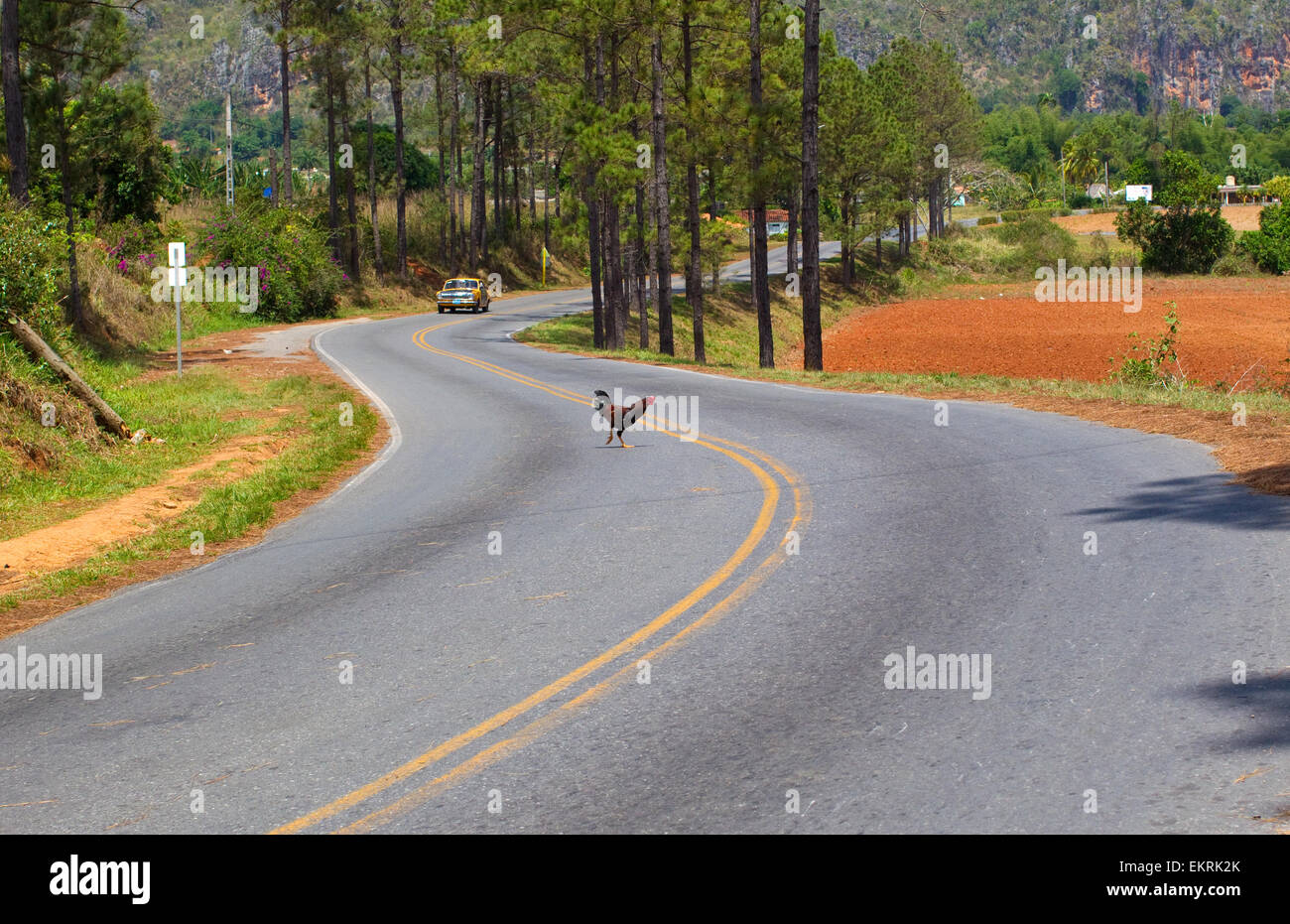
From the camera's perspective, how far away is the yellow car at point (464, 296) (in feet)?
185

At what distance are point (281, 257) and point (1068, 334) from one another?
107 feet

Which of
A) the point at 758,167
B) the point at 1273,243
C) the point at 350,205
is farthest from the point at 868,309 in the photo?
the point at 758,167

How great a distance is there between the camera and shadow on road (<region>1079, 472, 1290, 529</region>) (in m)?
10.6

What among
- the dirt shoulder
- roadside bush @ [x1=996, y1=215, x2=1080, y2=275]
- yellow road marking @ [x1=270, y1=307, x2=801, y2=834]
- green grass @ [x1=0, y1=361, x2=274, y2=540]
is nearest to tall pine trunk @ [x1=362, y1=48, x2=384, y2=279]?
green grass @ [x1=0, y1=361, x2=274, y2=540]

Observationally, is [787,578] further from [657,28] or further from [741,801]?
[657,28]

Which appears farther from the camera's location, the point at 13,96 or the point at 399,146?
the point at 399,146

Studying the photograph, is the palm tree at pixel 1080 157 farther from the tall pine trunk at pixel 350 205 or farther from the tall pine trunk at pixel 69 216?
the tall pine trunk at pixel 69 216

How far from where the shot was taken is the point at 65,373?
1873cm

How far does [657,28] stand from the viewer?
116 ft

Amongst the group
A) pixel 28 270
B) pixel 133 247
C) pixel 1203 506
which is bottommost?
pixel 1203 506

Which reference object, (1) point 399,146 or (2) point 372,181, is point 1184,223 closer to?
(1) point 399,146

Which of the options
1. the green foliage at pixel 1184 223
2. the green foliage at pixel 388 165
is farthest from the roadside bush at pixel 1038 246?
the green foliage at pixel 388 165

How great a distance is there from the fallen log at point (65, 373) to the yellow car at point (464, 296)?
124ft

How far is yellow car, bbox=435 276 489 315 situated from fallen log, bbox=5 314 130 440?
Result: 37.9 m
